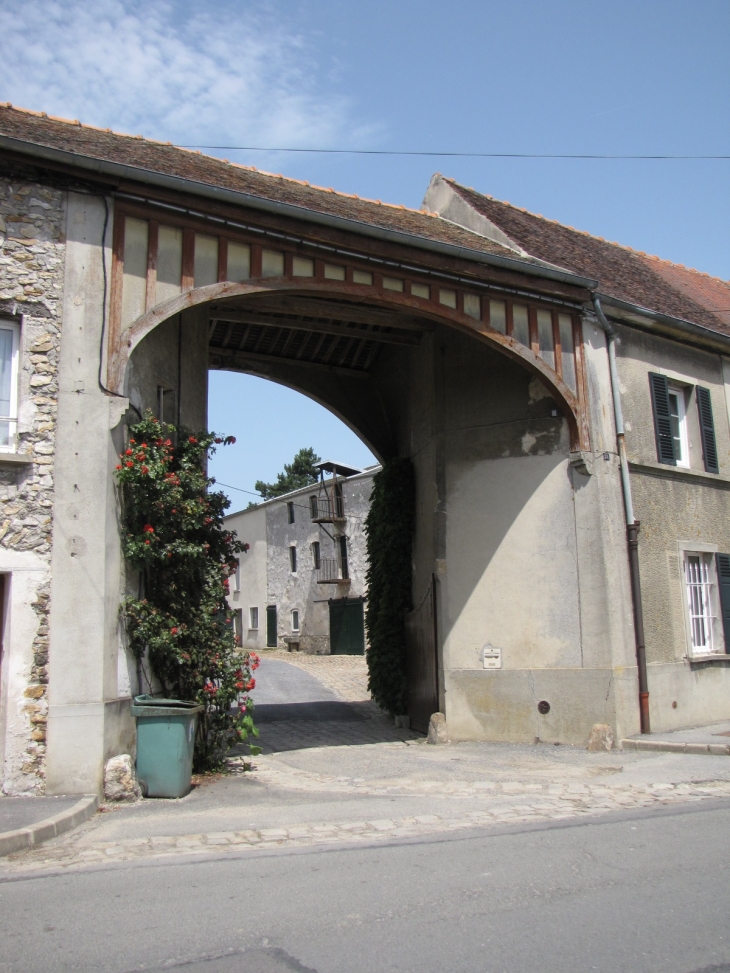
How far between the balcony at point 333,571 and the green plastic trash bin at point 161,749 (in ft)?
80.4

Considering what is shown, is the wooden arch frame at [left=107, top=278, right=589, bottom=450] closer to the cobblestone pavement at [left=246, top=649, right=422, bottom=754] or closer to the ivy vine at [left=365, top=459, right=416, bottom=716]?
the ivy vine at [left=365, top=459, right=416, bottom=716]

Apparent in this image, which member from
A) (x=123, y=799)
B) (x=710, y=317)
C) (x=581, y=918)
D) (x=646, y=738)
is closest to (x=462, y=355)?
(x=710, y=317)

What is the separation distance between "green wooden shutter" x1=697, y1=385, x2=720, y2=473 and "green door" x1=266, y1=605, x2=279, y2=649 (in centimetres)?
2699

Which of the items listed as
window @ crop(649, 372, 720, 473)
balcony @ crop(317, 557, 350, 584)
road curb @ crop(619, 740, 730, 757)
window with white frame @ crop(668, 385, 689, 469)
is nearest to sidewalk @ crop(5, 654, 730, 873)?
road curb @ crop(619, 740, 730, 757)

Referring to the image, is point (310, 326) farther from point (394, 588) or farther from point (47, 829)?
point (47, 829)

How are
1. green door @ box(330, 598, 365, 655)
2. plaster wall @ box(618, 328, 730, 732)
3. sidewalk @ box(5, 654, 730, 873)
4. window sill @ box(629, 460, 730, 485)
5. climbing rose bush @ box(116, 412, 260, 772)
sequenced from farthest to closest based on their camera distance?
green door @ box(330, 598, 365, 655) → window sill @ box(629, 460, 730, 485) → plaster wall @ box(618, 328, 730, 732) → climbing rose bush @ box(116, 412, 260, 772) → sidewalk @ box(5, 654, 730, 873)

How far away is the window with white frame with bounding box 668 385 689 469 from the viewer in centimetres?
1302

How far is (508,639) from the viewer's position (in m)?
11.5

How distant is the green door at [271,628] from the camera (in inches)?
1496

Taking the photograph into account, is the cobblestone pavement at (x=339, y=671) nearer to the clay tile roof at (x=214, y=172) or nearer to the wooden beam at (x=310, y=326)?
the wooden beam at (x=310, y=326)

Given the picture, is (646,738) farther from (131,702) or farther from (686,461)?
(131,702)

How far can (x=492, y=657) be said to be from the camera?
1155cm

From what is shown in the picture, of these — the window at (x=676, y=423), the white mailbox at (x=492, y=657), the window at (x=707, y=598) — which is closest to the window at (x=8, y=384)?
the white mailbox at (x=492, y=657)

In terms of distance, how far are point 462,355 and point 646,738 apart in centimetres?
580
